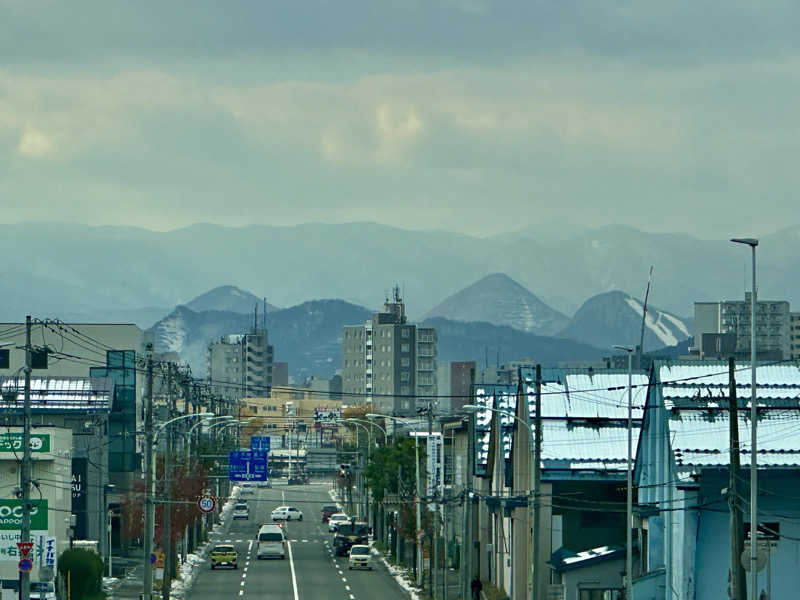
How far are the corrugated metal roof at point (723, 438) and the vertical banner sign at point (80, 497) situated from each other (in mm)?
56641

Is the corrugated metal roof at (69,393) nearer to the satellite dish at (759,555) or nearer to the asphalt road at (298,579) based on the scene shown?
the asphalt road at (298,579)

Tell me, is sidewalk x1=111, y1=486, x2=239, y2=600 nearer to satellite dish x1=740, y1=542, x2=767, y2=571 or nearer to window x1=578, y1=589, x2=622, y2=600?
window x1=578, y1=589, x2=622, y2=600

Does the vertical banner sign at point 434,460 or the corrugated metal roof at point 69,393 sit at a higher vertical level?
the corrugated metal roof at point 69,393

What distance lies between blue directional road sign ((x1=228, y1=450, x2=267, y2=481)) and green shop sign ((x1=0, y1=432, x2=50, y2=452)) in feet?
96.3

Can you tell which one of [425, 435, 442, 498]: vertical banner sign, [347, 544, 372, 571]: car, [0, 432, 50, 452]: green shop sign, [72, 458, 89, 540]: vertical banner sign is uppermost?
[0, 432, 50, 452]: green shop sign

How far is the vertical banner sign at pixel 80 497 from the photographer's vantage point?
10506cm

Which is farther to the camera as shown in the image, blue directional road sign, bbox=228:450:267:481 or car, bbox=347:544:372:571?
blue directional road sign, bbox=228:450:267:481

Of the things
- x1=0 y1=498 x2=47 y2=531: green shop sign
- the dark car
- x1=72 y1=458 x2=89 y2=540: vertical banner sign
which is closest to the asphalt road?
the dark car

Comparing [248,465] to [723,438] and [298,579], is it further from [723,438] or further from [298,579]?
[723,438]

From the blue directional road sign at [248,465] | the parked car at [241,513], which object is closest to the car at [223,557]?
the blue directional road sign at [248,465]

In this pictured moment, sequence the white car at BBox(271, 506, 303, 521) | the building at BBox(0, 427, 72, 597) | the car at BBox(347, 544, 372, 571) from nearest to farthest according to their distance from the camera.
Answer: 1. the building at BBox(0, 427, 72, 597)
2. the car at BBox(347, 544, 372, 571)
3. the white car at BBox(271, 506, 303, 521)

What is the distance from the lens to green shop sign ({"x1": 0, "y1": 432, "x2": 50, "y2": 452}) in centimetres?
8281

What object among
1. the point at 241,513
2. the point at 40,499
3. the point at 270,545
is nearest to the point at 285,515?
the point at 241,513

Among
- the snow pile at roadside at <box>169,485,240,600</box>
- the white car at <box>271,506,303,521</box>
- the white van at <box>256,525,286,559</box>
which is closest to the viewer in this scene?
the snow pile at roadside at <box>169,485,240,600</box>
